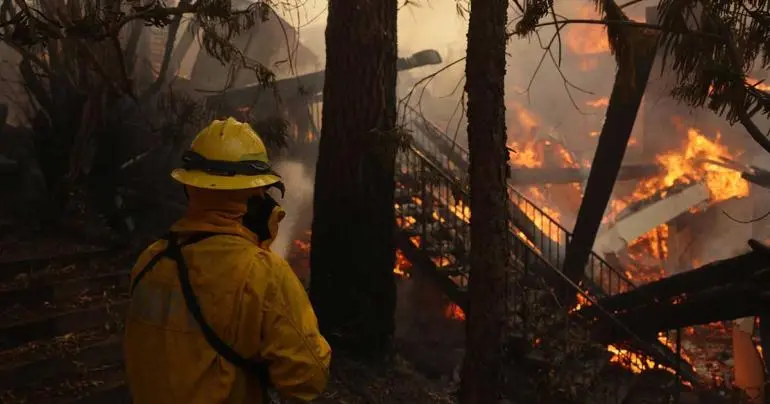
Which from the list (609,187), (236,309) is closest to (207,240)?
(236,309)

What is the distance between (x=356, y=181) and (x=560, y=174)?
51.6ft

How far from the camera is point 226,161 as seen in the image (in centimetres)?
225

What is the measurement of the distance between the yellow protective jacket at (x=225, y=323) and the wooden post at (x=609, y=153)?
25.6 feet

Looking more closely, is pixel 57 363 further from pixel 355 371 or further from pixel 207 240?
pixel 207 240

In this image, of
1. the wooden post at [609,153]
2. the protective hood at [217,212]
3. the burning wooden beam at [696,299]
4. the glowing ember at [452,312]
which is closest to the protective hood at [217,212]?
the protective hood at [217,212]

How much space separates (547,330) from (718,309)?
2.29m

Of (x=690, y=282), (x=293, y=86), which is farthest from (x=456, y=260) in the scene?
(x=293, y=86)

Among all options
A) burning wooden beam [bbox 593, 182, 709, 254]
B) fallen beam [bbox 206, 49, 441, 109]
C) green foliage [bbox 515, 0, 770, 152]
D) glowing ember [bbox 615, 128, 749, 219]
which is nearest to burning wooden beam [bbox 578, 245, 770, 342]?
green foliage [bbox 515, 0, 770, 152]

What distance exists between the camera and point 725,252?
20391 mm

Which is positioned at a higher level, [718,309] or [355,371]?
[718,309]

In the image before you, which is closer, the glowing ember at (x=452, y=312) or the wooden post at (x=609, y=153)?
the wooden post at (x=609, y=153)

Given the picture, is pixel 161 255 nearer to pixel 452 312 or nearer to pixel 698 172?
pixel 452 312

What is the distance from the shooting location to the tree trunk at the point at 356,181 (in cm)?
663

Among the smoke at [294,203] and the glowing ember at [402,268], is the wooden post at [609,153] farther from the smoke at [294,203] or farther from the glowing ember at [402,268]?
the smoke at [294,203]
